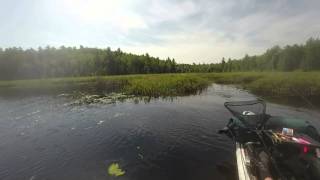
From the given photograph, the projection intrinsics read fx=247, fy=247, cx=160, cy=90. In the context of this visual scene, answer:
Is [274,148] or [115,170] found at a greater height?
[274,148]

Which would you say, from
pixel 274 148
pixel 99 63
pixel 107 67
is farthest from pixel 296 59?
pixel 274 148

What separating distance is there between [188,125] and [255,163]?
9.69 metres

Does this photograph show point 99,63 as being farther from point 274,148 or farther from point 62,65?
point 274,148

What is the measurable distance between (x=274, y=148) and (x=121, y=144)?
30.3 ft

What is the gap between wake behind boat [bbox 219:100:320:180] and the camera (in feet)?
27.4

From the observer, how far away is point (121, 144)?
1565 centimetres

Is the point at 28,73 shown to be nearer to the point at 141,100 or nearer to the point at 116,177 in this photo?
the point at 141,100

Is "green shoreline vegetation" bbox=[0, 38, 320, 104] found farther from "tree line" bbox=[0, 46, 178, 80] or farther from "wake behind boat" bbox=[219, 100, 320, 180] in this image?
"wake behind boat" bbox=[219, 100, 320, 180]

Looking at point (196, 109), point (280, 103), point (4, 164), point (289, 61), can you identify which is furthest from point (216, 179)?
point (289, 61)

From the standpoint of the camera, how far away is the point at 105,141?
16.2 metres

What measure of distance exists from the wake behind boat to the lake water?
5.17 ft

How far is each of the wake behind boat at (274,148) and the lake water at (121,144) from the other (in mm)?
1574

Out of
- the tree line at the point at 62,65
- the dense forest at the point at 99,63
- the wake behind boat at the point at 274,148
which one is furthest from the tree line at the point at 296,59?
the wake behind boat at the point at 274,148

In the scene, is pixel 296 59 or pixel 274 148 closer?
pixel 274 148
